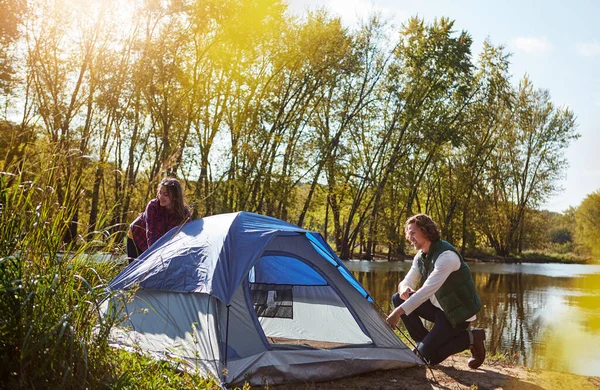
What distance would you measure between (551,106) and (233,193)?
19.7 metres

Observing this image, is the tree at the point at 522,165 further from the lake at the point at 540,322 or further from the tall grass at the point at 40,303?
the tall grass at the point at 40,303

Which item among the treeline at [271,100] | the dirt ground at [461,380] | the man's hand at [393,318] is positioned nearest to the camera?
the dirt ground at [461,380]

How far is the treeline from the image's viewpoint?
1669cm

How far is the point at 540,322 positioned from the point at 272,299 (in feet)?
18.3

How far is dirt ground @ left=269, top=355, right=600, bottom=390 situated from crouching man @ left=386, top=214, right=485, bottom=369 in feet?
0.53

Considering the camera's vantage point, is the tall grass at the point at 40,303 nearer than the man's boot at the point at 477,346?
Yes

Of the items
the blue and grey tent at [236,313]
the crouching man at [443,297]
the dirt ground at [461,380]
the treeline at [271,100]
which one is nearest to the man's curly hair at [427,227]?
the crouching man at [443,297]

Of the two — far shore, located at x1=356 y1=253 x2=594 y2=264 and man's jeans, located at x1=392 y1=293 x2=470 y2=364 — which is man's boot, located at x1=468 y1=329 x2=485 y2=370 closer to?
man's jeans, located at x1=392 y1=293 x2=470 y2=364

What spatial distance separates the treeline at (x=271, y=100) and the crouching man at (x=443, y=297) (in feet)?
24.9

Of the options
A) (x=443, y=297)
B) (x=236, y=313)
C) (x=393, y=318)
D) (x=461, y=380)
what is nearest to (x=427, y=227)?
(x=443, y=297)

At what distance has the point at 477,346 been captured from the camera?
4.55 meters

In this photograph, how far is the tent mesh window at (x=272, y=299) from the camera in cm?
551

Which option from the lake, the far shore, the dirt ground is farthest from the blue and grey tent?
the far shore

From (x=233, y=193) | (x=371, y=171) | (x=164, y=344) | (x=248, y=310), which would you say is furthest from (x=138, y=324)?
(x=371, y=171)
